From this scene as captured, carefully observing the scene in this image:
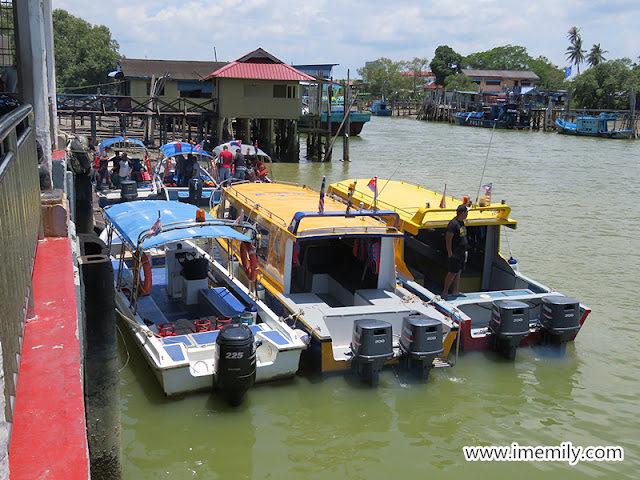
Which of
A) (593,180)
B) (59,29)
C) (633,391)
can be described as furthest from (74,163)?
(59,29)

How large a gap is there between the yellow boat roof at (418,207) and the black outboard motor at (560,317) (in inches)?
65.8

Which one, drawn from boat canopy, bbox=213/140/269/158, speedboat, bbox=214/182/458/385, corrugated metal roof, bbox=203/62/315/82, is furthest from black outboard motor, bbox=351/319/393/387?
corrugated metal roof, bbox=203/62/315/82

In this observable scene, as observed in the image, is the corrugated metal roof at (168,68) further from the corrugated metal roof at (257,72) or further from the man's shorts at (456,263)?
the man's shorts at (456,263)

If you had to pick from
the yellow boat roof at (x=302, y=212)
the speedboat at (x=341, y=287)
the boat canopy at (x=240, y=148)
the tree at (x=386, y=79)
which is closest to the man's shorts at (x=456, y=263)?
the speedboat at (x=341, y=287)

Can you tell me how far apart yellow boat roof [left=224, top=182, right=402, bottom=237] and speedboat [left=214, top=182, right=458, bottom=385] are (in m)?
0.02

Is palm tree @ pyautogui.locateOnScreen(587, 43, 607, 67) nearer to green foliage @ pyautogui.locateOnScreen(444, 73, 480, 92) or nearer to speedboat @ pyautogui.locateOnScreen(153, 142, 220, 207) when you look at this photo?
green foliage @ pyautogui.locateOnScreen(444, 73, 480, 92)

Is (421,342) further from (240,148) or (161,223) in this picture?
(240,148)

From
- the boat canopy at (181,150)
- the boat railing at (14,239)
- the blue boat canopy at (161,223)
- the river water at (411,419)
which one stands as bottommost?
the river water at (411,419)

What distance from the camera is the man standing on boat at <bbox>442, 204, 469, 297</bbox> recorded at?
10523 millimetres

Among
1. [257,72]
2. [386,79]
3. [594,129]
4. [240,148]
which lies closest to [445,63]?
[386,79]

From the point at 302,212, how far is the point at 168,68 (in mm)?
35434

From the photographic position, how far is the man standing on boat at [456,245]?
10.5 m

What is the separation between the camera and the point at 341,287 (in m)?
10.9

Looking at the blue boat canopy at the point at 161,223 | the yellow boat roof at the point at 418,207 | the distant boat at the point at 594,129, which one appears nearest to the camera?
the blue boat canopy at the point at 161,223
